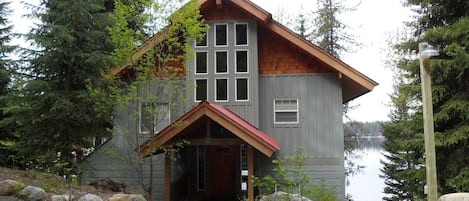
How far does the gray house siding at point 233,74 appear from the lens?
1366 cm

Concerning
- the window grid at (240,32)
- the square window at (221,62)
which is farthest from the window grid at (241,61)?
the square window at (221,62)

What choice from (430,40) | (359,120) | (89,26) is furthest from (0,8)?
(359,120)

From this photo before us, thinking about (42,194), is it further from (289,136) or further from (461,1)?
(461,1)

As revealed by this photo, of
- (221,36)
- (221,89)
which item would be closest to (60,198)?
(221,89)

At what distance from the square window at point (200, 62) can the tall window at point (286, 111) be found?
111 inches

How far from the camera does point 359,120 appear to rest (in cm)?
2848

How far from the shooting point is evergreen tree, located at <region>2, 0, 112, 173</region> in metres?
11.1

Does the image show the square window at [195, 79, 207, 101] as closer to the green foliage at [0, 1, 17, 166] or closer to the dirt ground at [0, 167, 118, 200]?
the dirt ground at [0, 167, 118, 200]

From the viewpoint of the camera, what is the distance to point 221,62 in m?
14.1

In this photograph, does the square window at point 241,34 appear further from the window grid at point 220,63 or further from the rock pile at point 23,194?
the rock pile at point 23,194

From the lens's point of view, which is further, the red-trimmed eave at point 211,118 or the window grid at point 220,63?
the window grid at point 220,63

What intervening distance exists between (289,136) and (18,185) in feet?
27.5

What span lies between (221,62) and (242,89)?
1231mm

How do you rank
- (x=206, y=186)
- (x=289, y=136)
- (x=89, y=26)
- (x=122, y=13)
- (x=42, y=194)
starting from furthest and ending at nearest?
(x=206, y=186) < (x=289, y=136) < (x=89, y=26) < (x=122, y=13) < (x=42, y=194)
